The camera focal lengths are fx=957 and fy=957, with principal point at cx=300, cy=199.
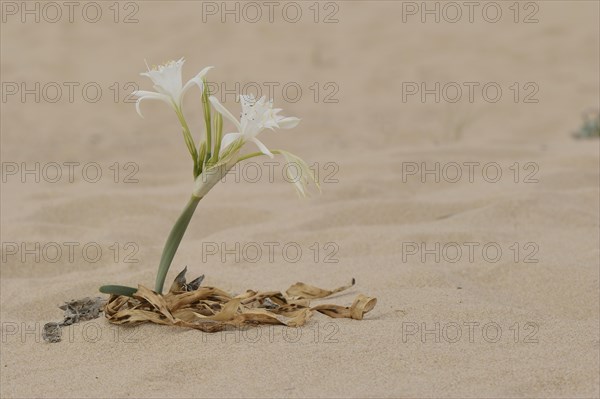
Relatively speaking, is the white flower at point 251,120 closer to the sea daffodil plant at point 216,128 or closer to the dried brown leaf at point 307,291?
the sea daffodil plant at point 216,128

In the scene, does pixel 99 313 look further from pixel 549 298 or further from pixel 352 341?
pixel 549 298

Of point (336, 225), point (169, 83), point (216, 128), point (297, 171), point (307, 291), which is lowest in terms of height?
point (307, 291)

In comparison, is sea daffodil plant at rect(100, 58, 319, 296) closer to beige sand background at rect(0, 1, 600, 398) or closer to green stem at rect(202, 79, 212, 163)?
green stem at rect(202, 79, 212, 163)

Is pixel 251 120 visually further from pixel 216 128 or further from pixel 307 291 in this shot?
pixel 307 291

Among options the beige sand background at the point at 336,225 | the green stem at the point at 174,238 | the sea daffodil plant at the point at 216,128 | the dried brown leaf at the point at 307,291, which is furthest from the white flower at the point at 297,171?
the dried brown leaf at the point at 307,291

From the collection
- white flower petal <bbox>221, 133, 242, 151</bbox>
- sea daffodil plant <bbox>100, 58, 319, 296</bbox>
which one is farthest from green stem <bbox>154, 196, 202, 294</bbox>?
white flower petal <bbox>221, 133, 242, 151</bbox>

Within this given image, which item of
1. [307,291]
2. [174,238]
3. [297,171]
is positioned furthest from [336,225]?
[297,171]

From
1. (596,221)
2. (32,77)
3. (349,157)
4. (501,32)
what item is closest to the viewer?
(596,221)

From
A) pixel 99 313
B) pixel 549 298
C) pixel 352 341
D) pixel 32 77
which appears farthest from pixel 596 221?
pixel 32 77
